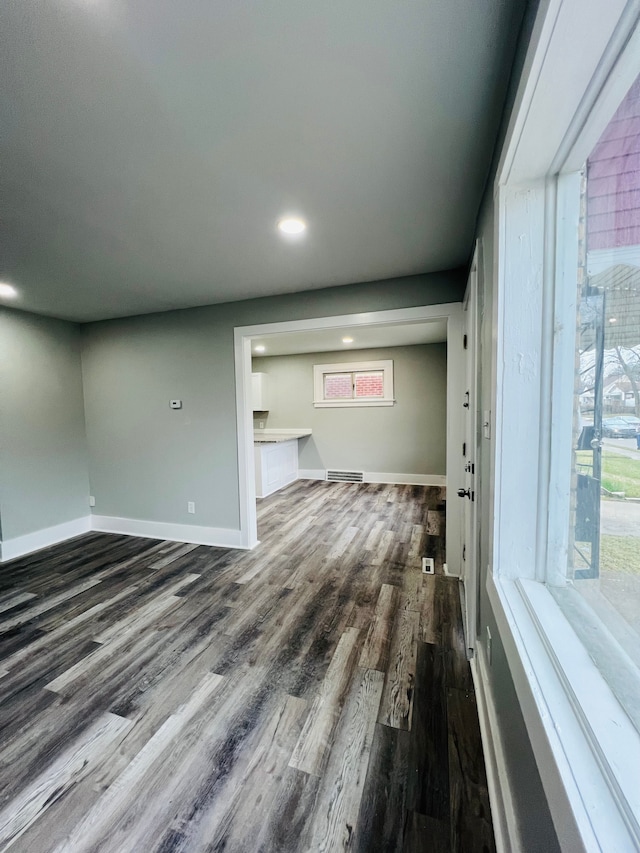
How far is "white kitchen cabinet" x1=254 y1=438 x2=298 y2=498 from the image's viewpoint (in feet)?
16.8

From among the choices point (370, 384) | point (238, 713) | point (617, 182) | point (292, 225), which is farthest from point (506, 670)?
point (370, 384)

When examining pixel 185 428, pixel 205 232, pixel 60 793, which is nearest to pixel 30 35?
pixel 205 232

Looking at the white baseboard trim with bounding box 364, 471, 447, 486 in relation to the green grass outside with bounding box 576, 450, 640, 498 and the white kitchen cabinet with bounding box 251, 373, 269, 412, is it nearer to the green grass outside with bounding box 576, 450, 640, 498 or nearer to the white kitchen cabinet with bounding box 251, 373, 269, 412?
the white kitchen cabinet with bounding box 251, 373, 269, 412

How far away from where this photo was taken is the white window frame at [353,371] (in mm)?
5824

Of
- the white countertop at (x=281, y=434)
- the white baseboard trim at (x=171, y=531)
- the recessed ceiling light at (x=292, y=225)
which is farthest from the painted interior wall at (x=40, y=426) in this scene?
the recessed ceiling light at (x=292, y=225)

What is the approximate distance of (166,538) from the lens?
3613 millimetres

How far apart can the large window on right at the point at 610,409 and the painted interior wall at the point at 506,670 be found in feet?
0.89

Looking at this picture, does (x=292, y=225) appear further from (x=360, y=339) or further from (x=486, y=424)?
(x=360, y=339)

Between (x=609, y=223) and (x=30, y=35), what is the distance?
1.59m

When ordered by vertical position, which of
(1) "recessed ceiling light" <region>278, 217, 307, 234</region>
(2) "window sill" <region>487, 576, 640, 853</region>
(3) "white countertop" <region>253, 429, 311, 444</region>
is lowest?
(2) "window sill" <region>487, 576, 640, 853</region>

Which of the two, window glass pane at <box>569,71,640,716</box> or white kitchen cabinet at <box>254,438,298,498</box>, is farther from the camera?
white kitchen cabinet at <box>254,438,298,498</box>

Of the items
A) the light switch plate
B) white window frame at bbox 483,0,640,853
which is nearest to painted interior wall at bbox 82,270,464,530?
the light switch plate

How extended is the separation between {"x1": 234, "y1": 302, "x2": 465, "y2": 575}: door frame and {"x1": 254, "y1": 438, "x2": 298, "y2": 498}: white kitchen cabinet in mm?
1727

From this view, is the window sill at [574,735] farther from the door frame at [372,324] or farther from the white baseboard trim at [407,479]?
the white baseboard trim at [407,479]
